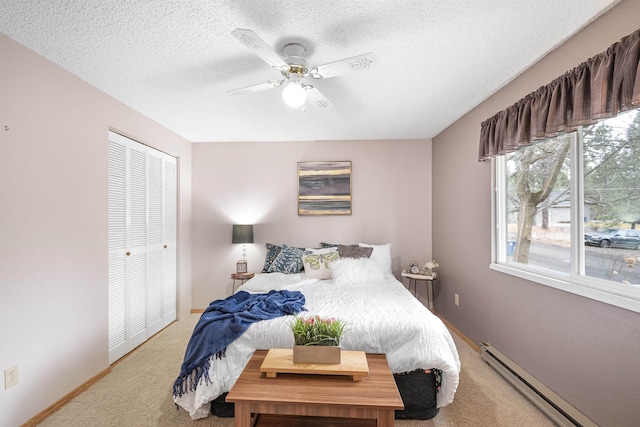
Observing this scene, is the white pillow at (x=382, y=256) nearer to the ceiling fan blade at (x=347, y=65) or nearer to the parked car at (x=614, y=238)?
the parked car at (x=614, y=238)

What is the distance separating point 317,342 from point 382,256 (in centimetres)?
226

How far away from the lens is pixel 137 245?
3.12 meters

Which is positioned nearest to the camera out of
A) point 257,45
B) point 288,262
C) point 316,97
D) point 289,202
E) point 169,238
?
point 257,45

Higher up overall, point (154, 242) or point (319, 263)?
point (154, 242)

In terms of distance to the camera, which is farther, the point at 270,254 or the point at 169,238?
the point at 270,254

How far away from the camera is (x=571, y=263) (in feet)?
6.23

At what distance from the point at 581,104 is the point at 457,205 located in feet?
5.90

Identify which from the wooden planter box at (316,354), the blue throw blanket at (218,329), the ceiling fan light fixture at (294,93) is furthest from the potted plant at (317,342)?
the ceiling fan light fixture at (294,93)

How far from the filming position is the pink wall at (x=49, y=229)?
6.05 feet

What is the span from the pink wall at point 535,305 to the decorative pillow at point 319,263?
147 cm

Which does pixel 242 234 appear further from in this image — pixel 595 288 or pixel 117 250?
pixel 595 288

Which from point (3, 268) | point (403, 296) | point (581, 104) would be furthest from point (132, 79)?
point (581, 104)

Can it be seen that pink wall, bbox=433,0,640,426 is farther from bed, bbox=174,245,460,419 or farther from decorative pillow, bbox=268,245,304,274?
decorative pillow, bbox=268,245,304,274

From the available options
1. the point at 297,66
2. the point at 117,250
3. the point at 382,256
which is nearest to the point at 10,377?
the point at 117,250
